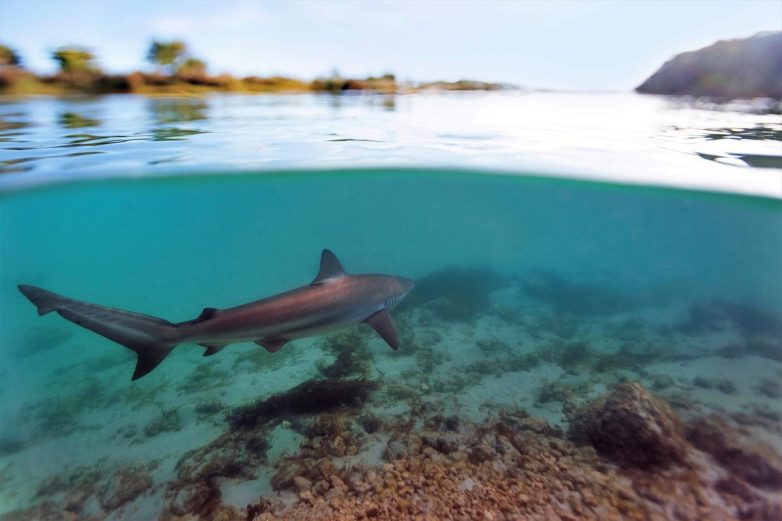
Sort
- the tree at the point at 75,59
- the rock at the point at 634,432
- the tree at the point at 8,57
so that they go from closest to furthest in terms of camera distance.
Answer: the rock at the point at 634,432
the tree at the point at 8,57
the tree at the point at 75,59

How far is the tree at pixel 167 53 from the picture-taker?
1117 cm

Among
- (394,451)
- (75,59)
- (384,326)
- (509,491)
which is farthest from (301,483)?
(75,59)

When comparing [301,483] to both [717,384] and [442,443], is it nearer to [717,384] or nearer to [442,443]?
[442,443]

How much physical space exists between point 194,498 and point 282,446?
135 centimetres

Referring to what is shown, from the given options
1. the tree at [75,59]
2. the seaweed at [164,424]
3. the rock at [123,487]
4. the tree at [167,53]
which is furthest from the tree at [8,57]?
the rock at [123,487]

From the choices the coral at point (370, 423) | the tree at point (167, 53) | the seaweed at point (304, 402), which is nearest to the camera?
the coral at point (370, 423)

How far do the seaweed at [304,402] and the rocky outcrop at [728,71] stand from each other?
435 inches

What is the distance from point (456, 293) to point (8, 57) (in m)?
14.2

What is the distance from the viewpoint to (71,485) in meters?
6.21

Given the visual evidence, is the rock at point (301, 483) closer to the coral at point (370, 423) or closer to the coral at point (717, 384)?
the coral at point (370, 423)

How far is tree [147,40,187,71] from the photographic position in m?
11.2

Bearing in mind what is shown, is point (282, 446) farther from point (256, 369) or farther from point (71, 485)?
point (256, 369)

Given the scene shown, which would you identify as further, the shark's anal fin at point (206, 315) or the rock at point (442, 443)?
the rock at point (442, 443)

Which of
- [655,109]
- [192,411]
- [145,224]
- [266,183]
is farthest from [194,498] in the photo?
[145,224]
